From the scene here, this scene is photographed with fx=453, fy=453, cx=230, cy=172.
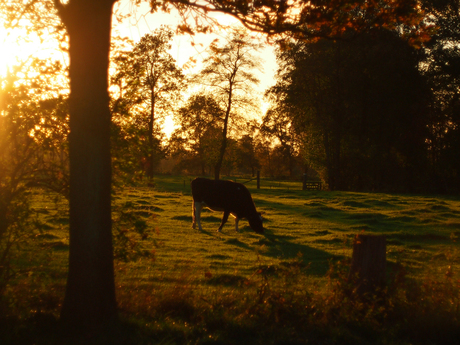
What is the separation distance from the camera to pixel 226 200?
16703 mm

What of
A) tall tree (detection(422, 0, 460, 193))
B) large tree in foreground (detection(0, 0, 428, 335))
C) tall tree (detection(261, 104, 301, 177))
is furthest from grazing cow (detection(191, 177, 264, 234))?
tall tree (detection(422, 0, 460, 193))

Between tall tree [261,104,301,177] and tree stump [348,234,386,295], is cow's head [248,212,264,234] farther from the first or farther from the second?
tall tree [261,104,301,177]

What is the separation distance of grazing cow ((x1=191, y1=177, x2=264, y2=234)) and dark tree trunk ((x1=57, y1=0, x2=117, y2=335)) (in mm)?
10751

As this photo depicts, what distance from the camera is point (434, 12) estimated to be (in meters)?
37.3

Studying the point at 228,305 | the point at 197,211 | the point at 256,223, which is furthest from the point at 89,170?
the point at 197,211

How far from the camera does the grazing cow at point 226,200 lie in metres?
16.2

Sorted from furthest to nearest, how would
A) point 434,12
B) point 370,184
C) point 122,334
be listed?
point 370,184 → point 434,12 → point 122,334

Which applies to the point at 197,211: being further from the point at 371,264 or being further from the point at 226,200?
the point at 371,264

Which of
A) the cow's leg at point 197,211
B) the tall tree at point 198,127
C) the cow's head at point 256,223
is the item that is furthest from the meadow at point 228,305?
the tall tree at point 198,127

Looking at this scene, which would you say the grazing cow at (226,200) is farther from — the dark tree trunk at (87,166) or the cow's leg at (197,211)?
the dark tree trunk at (87,166)

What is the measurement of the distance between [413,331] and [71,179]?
4.66 meters

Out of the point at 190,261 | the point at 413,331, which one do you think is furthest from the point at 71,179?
the point at 190,261

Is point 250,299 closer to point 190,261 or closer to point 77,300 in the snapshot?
point 77,300

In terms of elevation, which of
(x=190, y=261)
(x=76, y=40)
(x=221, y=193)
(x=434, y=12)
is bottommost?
(x=190, y=261)
